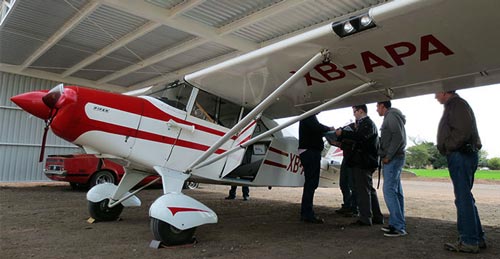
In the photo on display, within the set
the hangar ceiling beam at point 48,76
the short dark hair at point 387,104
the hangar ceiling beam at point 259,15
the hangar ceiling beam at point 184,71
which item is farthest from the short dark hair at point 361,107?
the hangar ceiling beam at point 48,76

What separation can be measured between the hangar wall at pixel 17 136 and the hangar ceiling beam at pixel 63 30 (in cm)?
123

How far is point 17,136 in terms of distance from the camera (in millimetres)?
13133

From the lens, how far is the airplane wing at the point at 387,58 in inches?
110

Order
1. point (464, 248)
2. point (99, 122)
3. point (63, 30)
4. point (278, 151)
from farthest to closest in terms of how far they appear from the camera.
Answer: point (63, 30), point (278, 151), point (99, 122), point (464, 248)

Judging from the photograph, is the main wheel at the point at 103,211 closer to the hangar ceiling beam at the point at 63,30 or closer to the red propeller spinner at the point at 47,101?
the red propeller spinner at the point at 47,101

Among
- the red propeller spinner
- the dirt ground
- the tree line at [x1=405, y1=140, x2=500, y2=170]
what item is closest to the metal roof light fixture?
the dirt ground

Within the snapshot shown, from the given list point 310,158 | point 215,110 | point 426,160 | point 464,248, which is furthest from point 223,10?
point 426,160

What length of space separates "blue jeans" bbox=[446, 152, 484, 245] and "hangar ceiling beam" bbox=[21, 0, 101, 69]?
24.2 feet

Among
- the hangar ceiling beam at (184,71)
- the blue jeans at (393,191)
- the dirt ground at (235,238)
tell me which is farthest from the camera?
the hangar ceiling beam at (184,71)

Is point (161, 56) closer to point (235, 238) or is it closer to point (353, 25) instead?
point (235, 238)

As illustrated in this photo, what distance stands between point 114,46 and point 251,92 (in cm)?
708

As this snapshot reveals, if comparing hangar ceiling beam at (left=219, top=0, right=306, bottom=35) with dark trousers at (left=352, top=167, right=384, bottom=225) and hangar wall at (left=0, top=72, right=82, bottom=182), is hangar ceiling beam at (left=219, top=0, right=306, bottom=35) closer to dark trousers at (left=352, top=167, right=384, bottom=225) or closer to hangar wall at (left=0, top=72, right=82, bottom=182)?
dark trousers at (left=352, top=167, right=384, bottom=225)

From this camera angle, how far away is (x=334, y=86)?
14.4 feet

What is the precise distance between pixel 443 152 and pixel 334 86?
1.49 metres
